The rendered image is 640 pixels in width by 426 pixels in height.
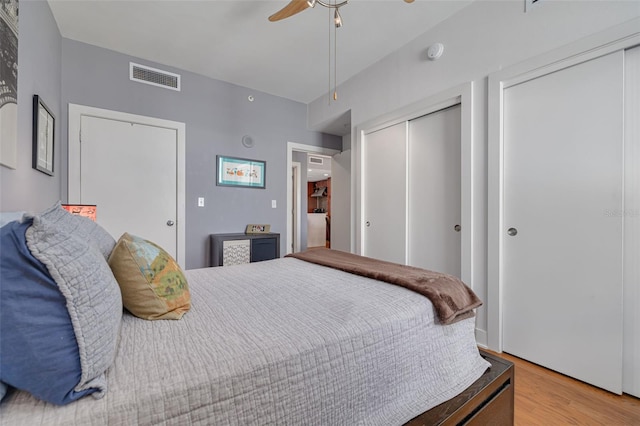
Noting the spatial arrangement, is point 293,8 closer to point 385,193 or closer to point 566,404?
point 385,193

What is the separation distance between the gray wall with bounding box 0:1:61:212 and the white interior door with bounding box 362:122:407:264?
2.84 metres

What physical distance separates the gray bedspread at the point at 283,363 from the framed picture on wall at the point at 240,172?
7.74 feet

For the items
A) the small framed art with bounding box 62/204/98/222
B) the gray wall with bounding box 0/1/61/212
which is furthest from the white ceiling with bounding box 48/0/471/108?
the small framed art with bounding box 62/204/98/222

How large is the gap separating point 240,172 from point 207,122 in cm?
71

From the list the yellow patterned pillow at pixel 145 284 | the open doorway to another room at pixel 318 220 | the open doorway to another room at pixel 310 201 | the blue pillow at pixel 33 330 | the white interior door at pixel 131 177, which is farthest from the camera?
the open doorway to another room at pixel 318 220

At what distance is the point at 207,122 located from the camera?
10.9ft

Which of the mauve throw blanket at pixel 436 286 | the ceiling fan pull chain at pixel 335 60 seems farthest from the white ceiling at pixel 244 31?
the mauve throw blanket at pixel 436 286

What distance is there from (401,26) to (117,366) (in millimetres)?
2982

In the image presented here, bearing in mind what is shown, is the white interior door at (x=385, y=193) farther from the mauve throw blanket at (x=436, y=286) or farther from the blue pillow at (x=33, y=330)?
the blue pillow at (x=33, y=330)

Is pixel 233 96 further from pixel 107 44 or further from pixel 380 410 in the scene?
pixel 380 410

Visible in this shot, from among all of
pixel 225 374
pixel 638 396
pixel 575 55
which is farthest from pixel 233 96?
pixel 638 396

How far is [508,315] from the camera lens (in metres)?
2.03

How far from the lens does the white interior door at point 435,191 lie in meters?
2.41

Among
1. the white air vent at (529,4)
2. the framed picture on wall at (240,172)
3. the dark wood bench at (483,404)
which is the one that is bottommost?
the dark wood bench at (483,404)
